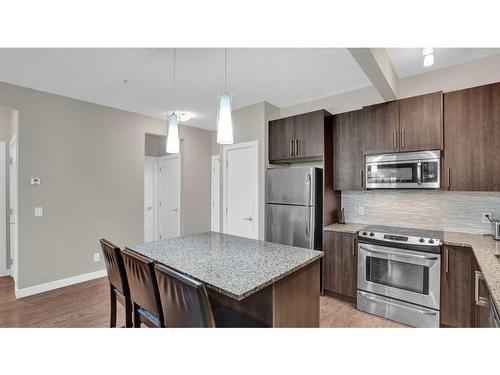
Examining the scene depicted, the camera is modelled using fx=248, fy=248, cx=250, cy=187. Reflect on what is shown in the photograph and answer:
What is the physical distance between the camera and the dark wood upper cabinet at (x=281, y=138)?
3.32 meters

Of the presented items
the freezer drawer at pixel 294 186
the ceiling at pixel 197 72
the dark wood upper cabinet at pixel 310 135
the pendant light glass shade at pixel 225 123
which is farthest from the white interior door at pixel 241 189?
the pendant light glass shade at pixel 225 123

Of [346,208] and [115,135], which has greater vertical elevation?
[115,135]

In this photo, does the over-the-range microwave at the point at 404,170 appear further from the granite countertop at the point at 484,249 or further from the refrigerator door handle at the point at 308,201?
the refrigerator door handle at the point at 308,201

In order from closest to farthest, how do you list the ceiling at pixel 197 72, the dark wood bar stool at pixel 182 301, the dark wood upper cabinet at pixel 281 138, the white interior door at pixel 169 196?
the dark wood bar stool at pixel 182 301
the ceiling at pixel 197 72
the dark wood upper cabinet at pixel 281 138
the white interior door at pixel 169 196

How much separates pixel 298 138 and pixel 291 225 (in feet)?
3.70

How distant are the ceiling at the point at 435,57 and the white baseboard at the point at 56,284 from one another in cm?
452

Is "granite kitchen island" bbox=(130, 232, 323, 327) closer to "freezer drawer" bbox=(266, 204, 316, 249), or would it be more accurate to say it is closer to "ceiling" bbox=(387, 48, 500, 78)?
"freezer drawer" bbox=(266, 204, 316, 249)

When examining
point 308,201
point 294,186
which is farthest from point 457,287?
point 294,186

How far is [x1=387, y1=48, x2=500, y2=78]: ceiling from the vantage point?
7.36ft

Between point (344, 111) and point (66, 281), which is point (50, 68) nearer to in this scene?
point (66, 281)
